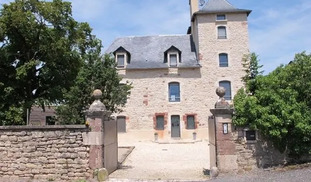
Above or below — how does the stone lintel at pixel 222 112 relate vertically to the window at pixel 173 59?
below

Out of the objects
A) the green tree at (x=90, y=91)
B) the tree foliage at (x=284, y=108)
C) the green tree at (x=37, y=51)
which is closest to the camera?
the tree foliage at (x=284, y=108)

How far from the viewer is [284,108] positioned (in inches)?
320

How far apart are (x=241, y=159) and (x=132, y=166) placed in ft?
14.2

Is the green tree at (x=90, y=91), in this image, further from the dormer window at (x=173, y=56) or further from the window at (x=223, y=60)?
the window at (x=223, y=60)

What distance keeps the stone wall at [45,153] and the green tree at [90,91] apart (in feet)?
8.20

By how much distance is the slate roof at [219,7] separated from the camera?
79.5 feet

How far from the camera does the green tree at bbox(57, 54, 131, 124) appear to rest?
429 inches

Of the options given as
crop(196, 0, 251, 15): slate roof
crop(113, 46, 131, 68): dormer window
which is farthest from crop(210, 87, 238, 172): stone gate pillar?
crop(196, 0, 251, 15): slate roof

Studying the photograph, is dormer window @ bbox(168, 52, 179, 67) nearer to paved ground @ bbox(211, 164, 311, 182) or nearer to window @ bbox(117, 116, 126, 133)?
window @ bbox(117, 116, 126, 133)

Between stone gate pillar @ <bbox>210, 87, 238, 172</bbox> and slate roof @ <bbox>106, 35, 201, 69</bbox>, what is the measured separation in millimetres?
15220

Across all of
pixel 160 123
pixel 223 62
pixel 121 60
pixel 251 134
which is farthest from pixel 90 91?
pixel 223 62

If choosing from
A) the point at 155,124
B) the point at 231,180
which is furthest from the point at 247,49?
the point at 231,180

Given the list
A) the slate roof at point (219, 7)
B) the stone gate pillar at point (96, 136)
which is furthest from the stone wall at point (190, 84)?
the stone gate pillar at point (96, 136)

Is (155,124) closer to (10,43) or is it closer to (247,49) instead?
(247,49)
